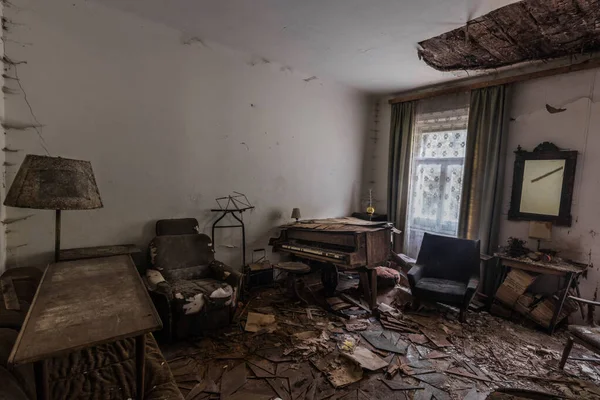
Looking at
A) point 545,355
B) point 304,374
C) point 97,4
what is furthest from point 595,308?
point 97,4

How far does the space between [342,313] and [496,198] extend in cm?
262

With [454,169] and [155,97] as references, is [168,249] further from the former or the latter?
[454,169]

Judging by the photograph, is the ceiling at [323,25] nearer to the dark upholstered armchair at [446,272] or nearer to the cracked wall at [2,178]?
the cracked wall at [2,178]

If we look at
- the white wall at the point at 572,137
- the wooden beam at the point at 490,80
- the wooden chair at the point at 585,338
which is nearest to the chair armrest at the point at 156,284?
the wooden chair at the point at 585,338

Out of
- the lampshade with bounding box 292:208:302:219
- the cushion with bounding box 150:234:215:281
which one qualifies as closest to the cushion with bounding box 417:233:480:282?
the lampshade with bounding box 292:208:302:219

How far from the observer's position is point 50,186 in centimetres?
180

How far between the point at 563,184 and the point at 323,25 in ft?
11.0

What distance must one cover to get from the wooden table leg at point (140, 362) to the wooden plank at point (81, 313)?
11cm

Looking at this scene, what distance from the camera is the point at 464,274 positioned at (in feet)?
12.1

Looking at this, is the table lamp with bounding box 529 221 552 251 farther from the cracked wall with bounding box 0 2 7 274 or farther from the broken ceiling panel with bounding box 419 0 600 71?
the cracked wall with bounding box 0 2 7 274

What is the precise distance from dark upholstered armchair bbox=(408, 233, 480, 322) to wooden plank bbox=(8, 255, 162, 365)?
9.92ft

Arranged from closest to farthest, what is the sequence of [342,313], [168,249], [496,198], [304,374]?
[304,374] → [168,249] → [342,313] → [496,198]

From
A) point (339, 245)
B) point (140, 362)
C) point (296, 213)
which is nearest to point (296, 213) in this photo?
point (296, 213)

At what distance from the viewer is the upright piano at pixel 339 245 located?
3.36 metres
